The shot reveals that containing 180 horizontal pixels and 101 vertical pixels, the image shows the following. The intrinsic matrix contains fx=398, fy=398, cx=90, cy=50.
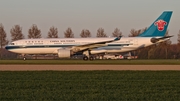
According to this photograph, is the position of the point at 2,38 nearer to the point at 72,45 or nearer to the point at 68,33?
the point at 68,33

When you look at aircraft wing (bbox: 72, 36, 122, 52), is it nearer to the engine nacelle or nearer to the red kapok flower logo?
the engine nacelle

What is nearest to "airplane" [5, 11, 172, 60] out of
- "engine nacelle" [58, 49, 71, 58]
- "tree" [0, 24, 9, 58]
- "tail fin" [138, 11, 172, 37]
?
"tail fin" [138, 11, 172, 37]

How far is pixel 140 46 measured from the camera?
51.7 meters

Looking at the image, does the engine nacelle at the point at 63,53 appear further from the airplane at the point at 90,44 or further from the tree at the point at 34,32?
the tree at the point at 34,32

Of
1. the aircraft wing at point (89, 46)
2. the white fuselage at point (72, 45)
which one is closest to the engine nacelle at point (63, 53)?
the aircraft wing at point (89, 46)

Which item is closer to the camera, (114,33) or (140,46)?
(140,46)

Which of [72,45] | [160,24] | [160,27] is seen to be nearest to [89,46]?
[72,45]

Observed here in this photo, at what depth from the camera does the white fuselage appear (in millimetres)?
50531

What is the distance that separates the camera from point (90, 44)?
49000mm

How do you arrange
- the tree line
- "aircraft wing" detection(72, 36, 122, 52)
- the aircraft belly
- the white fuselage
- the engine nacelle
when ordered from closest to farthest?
the engine nacelle, "aircraft wing" detection(72, 36, 122, 52), the white fuselage, the aircraft belly, the tree line
